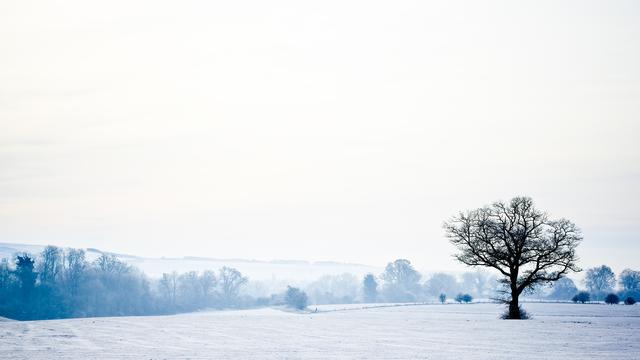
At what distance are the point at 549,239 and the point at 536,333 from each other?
686 inches

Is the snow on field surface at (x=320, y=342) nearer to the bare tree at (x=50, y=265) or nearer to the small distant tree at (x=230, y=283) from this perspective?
the bare tree at (x=50, y=265)

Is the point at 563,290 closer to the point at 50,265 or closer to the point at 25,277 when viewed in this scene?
the point at 50,265

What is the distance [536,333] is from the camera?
37.2 m

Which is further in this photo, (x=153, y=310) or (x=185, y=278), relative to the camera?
(x=185, y=278)

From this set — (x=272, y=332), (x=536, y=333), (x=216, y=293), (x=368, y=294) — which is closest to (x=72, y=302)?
(x=216, y=293)

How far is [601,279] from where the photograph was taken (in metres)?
166

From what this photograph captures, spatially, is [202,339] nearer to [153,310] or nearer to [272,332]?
[272,332]

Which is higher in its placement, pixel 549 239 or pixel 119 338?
pixel 549 239

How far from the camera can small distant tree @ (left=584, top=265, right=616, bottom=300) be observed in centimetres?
16525

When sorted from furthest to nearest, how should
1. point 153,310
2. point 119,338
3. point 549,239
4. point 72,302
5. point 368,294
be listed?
point 368,294 → point 153,310 → point 72,302 → point 549,239 → point 119,338

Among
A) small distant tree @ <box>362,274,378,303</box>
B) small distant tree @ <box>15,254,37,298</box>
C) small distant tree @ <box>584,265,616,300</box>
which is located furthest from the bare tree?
small distant tree @ <box>584,265,616,300</box>

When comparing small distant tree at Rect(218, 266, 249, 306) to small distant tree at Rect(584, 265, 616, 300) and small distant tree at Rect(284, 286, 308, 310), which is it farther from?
small distant tree at Rect(584, 265, 616, 300)

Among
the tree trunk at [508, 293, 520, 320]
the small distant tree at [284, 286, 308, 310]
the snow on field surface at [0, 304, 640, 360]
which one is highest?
the tree trunk at [508, 293, 520, 320]

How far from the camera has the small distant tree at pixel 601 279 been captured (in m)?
165
